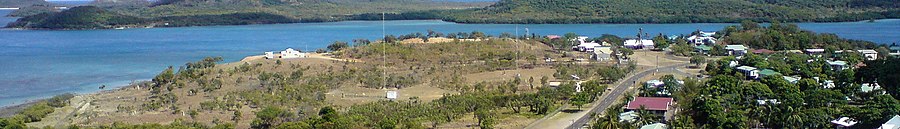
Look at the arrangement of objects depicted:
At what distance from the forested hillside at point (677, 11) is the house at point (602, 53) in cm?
3317

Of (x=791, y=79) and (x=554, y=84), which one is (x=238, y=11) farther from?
(x=791, y=79)

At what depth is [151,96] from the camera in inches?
922

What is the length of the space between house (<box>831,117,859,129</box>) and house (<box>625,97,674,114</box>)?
9.65 feet

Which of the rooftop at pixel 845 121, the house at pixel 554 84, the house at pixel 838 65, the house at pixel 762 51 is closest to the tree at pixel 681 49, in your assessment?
the house at pixel 762 51

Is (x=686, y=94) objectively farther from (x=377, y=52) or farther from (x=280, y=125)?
(x=377, y=52)

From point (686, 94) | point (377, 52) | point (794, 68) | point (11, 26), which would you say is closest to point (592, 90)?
point (686, 94)

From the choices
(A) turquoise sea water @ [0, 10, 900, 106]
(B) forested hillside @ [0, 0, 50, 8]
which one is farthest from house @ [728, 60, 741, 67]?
(B) forested hillside @ [0, 0, 50, 8]

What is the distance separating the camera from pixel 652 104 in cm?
1805

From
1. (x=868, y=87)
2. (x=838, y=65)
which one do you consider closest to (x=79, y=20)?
(x=838, y=65)

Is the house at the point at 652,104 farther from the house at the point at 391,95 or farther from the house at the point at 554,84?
the house at the point at 391,95

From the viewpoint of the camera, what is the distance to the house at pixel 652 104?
57.9ft

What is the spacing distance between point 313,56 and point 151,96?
9.09 meters

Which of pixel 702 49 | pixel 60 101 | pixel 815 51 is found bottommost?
pixel 60 101

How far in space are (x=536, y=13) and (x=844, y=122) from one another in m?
60.9
